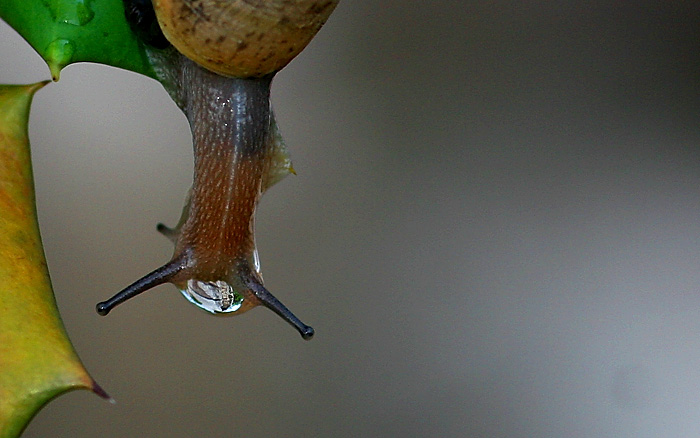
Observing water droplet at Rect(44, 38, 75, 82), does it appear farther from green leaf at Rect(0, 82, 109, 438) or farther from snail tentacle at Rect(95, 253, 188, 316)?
snail tentacle at Rect(95, 253, 188, 316)

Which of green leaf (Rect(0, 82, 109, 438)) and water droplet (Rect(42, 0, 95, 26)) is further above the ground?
water droplet (Rect(42, 0, 95, 26))

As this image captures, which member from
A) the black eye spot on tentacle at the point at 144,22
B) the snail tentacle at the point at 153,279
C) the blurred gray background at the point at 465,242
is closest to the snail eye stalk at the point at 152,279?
the snail tentacle at the point at 153,279

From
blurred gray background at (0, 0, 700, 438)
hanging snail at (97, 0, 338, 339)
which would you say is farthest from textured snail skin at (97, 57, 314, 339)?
blurred gray background at (0, 0, 700, 438)

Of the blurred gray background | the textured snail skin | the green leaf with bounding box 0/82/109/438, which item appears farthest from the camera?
the blurred gray background

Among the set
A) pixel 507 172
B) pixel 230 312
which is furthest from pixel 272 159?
pixel 507 172

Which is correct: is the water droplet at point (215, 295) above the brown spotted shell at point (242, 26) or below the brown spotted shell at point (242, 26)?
below

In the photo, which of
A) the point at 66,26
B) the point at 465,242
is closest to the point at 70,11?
the point at 66,26

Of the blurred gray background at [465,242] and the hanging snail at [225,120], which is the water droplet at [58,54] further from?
the blurred gray background at [465,242]

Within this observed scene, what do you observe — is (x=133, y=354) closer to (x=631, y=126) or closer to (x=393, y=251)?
(x=393, y=251)
